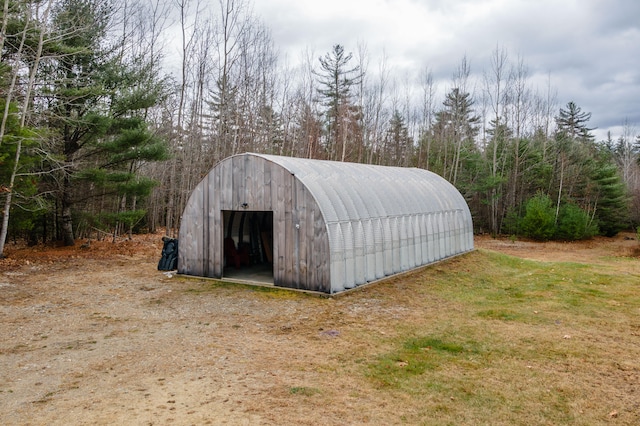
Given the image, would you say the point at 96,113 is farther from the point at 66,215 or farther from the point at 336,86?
the point at 336,86

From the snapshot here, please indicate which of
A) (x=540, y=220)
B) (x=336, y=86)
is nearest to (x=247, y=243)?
(x=540, y=220)

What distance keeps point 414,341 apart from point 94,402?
4.73m

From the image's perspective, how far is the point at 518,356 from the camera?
255 inches

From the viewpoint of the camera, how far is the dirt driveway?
15.4 ft

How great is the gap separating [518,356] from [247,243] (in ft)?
32.9

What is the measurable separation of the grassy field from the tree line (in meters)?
12.0

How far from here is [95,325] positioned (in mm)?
8000

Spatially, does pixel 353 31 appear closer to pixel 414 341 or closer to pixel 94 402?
pixel 414 341

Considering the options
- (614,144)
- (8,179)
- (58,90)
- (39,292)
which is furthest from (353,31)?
(614,144)

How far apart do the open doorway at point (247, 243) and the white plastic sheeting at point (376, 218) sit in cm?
319

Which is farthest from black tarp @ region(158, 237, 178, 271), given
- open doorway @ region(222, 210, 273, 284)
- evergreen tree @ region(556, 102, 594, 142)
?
evergreen tree @ region(556, 102, 594, 142)

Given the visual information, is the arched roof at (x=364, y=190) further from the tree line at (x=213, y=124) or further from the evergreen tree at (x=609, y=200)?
the evergreen tree at (x=609, y=200)

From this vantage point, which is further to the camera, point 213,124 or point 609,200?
point 213,124

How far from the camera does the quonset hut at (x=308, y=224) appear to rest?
10.3 metres
